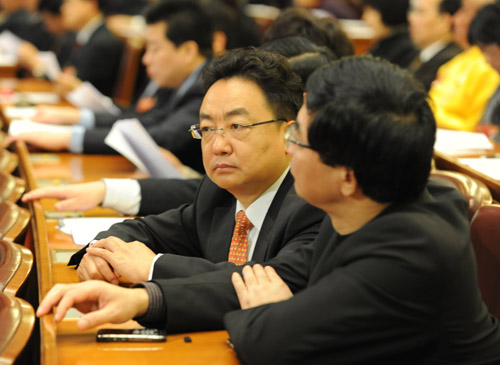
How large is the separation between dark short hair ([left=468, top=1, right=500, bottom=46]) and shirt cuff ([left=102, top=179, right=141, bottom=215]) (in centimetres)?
201

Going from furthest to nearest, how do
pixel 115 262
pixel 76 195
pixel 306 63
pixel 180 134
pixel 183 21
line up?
pixel 183 21
pixel 180 134
pixel 76 195
pixel 306 63
pixel 115 262

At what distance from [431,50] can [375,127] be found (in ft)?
12.6

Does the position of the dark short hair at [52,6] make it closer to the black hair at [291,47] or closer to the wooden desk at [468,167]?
the black hair at [291,47]

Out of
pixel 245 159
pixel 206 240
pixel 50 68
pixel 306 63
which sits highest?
pixel 306 63

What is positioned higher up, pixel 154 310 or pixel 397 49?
pixel 154 310

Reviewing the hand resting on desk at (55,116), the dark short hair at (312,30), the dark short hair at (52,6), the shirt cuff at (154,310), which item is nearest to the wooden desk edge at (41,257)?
the shirt cuff at (154,310)

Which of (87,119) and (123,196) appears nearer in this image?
(123,196)

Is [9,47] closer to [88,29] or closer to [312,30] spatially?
[88,29]

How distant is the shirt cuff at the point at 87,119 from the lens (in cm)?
360

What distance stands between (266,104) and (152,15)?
1808 millimetres

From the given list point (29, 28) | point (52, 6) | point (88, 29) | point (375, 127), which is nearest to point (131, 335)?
point (375, 127)

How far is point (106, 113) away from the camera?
12.6 ft

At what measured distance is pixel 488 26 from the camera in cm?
344

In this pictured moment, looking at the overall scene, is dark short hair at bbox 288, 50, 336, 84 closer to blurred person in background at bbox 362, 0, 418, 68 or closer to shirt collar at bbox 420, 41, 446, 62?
shirt collar at bbox 420, 41, 446, 62
